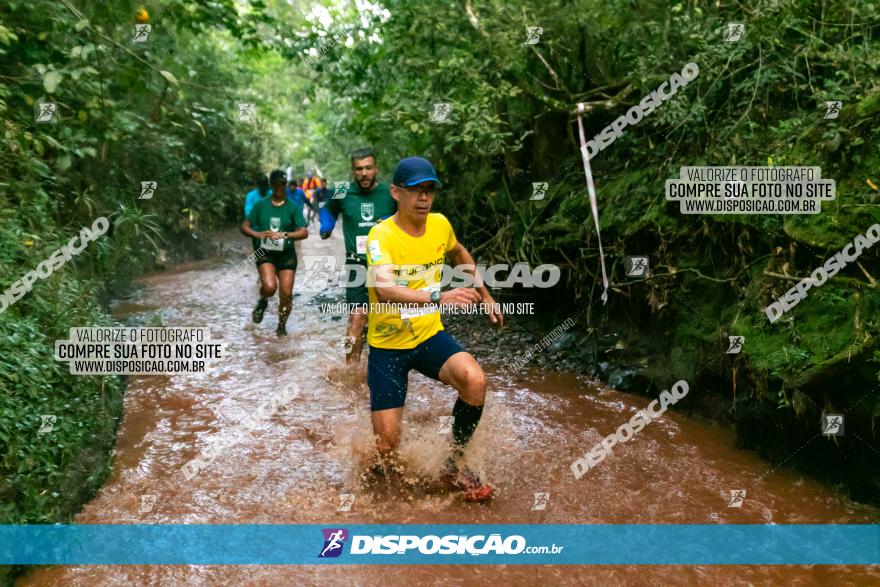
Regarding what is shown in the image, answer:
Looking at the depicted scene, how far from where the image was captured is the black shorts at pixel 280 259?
8109 mm

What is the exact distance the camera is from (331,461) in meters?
5.01

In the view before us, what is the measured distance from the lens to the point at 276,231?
7.85m

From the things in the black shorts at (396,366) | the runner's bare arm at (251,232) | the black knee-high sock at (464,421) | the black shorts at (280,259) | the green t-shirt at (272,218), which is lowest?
the black knee-high sock at (464,421)

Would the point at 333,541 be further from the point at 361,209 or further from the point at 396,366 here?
the point at 361,209

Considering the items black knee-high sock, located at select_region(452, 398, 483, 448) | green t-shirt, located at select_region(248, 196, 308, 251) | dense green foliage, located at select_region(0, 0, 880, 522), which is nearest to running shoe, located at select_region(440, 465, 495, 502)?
black knee-high sock, located at select_region(452, 398, 483, 448)

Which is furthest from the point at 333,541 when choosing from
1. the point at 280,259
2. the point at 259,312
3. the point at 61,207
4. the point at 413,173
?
the point at 61,207

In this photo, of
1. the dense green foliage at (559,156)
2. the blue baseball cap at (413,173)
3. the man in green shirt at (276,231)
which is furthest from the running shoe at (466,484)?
the man in green shirt at (276,231)

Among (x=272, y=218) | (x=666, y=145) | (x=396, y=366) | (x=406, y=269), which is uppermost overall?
(x=666, y=145)

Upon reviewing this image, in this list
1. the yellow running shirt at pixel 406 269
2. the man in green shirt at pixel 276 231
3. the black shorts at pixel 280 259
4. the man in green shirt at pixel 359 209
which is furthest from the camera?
the black shorts at pixel 280 259

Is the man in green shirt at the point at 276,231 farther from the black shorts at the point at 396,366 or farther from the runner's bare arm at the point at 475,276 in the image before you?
the black shorts at the point at 396,366

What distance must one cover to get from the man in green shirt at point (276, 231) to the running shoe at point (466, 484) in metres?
4.24

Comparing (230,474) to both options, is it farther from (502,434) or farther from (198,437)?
(502,434)

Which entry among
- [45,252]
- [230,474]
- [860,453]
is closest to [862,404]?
[860,453]

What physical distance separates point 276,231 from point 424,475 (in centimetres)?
423
